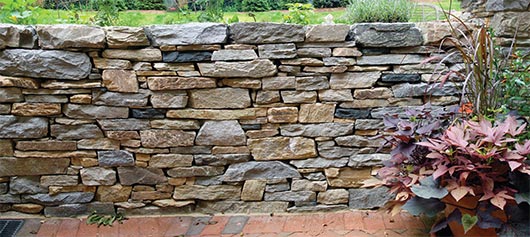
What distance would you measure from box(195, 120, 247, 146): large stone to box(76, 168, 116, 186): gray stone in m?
0.59

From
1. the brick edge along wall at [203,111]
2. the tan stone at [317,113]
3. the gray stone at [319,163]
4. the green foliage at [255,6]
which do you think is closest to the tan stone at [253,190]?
the brick edge along wall at [203,111]

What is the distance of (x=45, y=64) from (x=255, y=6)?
162 cm

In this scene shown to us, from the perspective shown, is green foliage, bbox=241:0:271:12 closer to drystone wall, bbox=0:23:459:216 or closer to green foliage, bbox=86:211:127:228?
drystone wall, bbox=0:23:459:216

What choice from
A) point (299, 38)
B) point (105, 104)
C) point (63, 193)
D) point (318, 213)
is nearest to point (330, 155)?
point (318, 213)

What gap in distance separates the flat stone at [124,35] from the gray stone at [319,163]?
3.88ft

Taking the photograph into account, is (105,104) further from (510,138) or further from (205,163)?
(510,138)

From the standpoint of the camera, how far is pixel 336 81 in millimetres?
2426

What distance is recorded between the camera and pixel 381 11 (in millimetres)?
2498

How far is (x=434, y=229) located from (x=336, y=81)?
3.20 feet

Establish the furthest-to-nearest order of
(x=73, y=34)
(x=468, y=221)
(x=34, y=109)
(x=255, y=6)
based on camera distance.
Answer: (x=255, y=6)
(x=34, y=109)
(x=73, y=34)
(x=468, y=221)

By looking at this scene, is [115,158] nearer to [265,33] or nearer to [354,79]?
[265,33]

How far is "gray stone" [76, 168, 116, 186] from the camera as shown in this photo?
2.52 meters

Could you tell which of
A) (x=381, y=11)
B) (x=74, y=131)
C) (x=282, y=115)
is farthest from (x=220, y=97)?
(x=381, y=11)

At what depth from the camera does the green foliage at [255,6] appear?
322 cm
